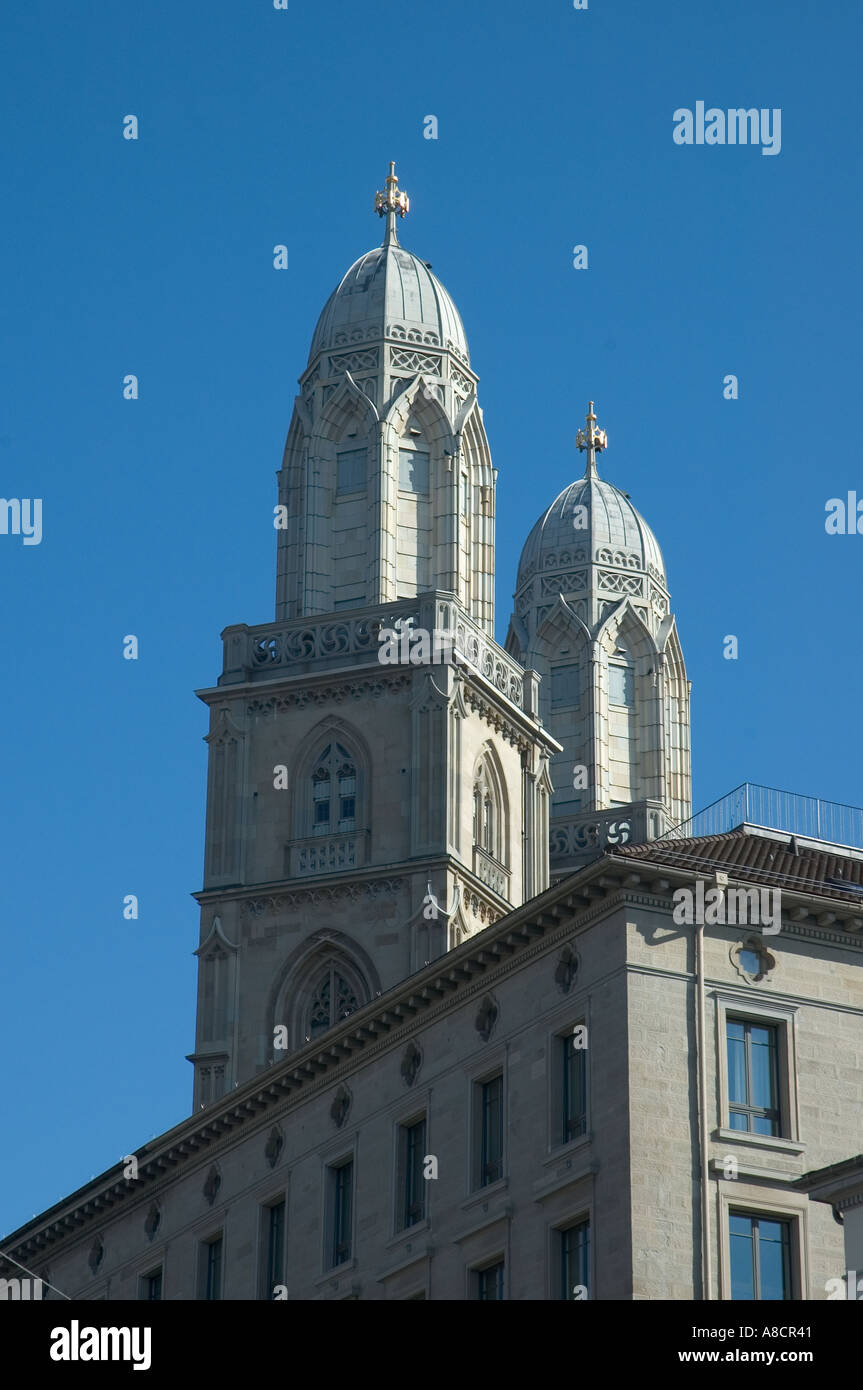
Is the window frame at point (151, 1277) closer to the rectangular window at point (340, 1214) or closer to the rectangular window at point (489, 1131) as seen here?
the rectangular window at point (340, 1214)

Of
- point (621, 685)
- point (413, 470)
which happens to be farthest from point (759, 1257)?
point (621, 685)

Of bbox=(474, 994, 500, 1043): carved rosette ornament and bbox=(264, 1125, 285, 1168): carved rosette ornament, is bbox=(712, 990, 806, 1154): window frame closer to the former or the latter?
bbox=(474, 994, 500, 1043): carved rosette ornament

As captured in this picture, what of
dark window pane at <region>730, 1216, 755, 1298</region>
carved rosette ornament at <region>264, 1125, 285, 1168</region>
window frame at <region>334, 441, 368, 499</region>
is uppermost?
window frame at <region>334, 441, 368, 499</region>

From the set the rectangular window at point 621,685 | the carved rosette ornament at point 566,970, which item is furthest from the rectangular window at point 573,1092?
the rectangular window at point 621,685

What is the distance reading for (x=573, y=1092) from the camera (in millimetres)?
56312

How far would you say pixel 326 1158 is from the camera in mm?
63781

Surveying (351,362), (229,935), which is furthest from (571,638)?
(229,935)

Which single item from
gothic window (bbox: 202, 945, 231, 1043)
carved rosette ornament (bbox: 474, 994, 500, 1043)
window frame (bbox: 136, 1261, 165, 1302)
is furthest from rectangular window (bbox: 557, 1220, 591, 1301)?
gothic window (bbox: 202, 945, 231, 1043)

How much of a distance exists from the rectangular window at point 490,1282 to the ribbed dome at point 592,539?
188 ft

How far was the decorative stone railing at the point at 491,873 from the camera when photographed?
85812mm

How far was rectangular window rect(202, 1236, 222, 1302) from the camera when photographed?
219 ft

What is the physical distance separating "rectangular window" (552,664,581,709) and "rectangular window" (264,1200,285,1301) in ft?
151

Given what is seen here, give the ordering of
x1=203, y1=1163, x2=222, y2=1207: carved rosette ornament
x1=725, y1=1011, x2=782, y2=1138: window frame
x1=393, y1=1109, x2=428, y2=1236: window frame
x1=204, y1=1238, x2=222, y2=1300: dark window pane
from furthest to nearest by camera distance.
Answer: x1=203, y1=1163, x2=222, y2=1207: carved rosette ornament < x1=204, y1=1238, x2=222, y2=1300: dark window pane < x1=393, y1=1109, x2=428, y2=1236: window frame < x1=725, y1=1011, x2=782, y2=1138: window frame
